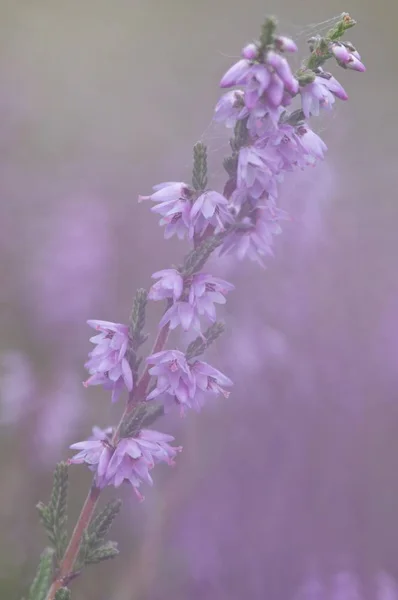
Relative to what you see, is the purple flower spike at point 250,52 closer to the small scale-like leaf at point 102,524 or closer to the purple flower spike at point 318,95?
the purple flower spike at point 318,95

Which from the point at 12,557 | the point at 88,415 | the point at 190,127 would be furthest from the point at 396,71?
the point at 12,557

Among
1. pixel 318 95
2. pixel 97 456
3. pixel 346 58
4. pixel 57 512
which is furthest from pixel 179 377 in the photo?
pixel 346 58

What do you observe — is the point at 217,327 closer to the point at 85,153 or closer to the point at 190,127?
the point at 85,153

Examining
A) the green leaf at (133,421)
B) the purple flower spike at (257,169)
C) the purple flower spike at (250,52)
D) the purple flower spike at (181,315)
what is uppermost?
the purple flower spike at (250,52)

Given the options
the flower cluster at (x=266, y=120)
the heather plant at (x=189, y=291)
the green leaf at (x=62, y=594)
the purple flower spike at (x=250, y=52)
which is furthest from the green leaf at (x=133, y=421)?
the purple flower spike at (x=250, y=52)

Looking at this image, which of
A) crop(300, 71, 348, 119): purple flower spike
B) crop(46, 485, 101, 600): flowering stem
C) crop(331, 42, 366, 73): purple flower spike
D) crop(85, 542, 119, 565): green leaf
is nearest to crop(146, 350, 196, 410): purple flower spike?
crop(46, 485, 101, 600): flowering stem

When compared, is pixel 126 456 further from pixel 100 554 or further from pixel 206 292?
pixel 206 292

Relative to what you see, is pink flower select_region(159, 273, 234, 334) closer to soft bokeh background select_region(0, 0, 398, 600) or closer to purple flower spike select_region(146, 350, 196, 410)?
purple flower spike select_region(146, 350, 196, 410)
